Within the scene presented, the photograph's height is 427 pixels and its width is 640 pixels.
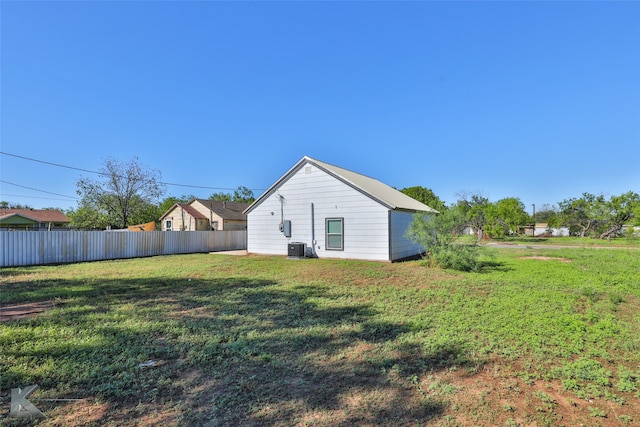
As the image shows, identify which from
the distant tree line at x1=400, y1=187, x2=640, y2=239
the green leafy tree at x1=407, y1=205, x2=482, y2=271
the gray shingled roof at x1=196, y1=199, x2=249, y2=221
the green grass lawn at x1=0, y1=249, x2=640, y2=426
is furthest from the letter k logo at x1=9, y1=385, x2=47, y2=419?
the gray shingled roof at x1=196, y1=199, x2=249, y2=221

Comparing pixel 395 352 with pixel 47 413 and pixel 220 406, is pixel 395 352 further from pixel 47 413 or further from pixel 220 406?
pixel 47 413

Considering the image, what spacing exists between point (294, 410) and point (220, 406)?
662 millimetres

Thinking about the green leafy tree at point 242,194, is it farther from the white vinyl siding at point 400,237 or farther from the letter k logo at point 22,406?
the letter k logo at point 22,406

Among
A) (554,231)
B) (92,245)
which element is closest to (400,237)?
(92,245)

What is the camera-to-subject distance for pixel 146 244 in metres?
16.0

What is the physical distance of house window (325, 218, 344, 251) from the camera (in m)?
12.9

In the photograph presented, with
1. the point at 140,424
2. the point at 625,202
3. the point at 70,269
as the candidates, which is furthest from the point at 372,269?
the point at 625,202

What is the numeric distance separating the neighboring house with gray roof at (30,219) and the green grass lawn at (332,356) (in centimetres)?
3485

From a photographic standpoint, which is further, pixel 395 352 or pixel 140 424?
pixel 395 352

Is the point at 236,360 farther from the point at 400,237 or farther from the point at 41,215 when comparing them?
the point at 41,215

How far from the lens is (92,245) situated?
1387 cm

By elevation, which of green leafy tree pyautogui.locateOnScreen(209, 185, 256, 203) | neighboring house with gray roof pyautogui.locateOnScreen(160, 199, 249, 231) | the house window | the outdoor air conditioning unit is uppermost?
green leafy tree pyautogui.locateOnScreen(209, 185, 256, 203)

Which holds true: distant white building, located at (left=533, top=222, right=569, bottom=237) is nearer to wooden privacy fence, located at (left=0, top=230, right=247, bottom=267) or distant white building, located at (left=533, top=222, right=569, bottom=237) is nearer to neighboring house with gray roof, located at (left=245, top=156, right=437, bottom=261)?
neighboring house with gray roof, located at (left=245, top=156, right=437, bottom=261)

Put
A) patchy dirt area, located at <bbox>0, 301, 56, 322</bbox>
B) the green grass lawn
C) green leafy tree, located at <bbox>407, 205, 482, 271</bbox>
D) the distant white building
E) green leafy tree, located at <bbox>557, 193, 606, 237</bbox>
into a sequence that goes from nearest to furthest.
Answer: the green grass lawn < patchy dirt area, located at <bbox>0, 301, 56, 322</bbox> < green leafy tree, located at <bbox>407, 205, 482, 271</bbox> < green leafy tree, located at <bbox>557, 193, 606, 237</bbox> < the distant white building
